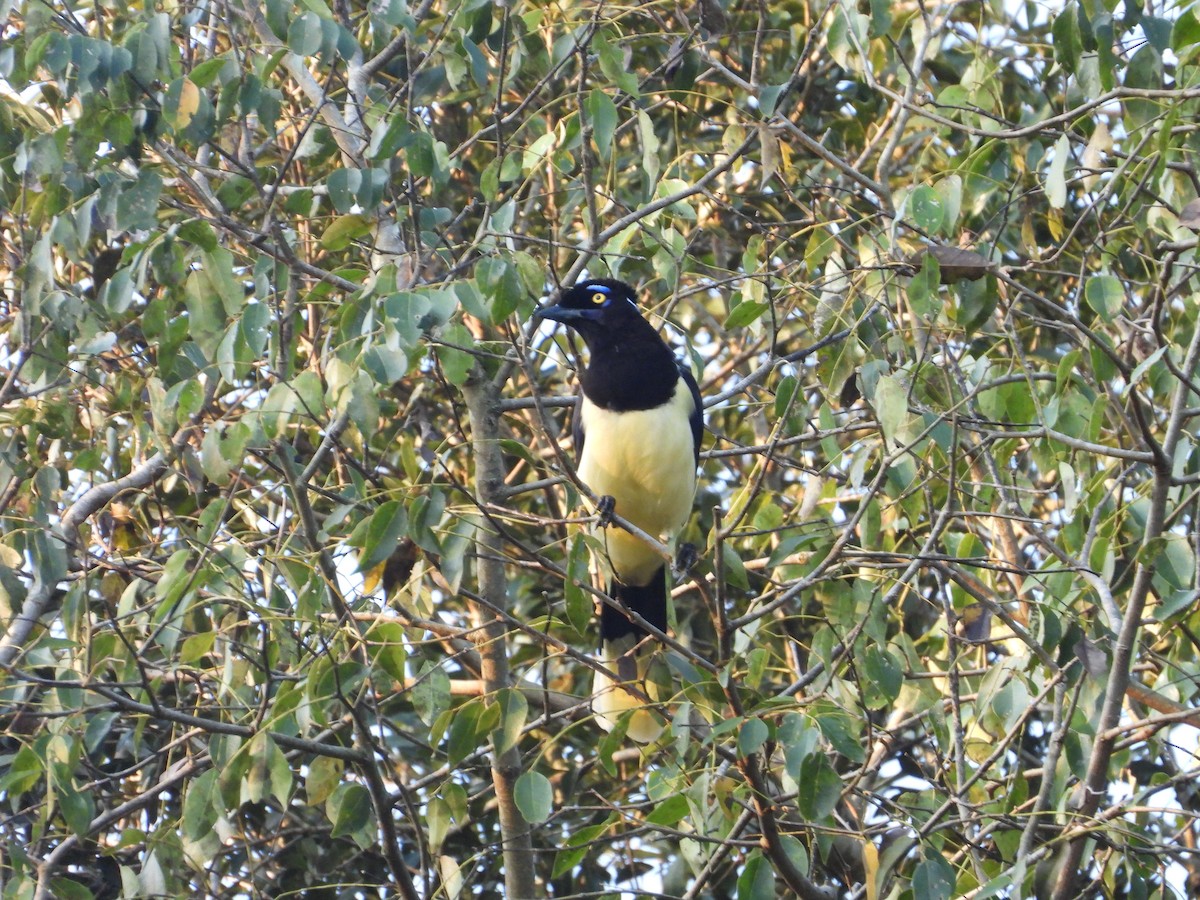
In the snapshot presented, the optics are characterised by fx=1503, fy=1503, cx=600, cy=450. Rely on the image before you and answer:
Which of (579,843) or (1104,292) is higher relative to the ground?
(1104,292)

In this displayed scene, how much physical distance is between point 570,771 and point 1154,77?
313 cm

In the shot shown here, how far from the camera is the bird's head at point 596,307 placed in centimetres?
455

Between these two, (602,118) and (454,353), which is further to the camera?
(602,118)

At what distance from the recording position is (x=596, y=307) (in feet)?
15.2

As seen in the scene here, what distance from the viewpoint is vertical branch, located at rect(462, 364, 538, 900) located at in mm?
3885

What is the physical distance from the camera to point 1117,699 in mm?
3127

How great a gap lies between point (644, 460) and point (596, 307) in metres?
0.50

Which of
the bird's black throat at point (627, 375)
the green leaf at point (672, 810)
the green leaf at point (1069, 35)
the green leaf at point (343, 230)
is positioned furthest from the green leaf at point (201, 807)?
the green leaf at point (1069, 35)

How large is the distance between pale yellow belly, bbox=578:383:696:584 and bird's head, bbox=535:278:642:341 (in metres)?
0.24

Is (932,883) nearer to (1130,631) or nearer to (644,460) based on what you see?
(1130,631)

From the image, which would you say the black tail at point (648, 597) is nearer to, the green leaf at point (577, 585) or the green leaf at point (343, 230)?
the green leaf at point (343, 230)

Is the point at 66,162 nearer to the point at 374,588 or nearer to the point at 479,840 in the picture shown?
the point at 374,588

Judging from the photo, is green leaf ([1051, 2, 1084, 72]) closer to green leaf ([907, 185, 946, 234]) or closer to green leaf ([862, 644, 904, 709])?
green leaf ([907, 185, 946, 234])

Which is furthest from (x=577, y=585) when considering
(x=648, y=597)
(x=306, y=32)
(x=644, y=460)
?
(x=648, y=597)
